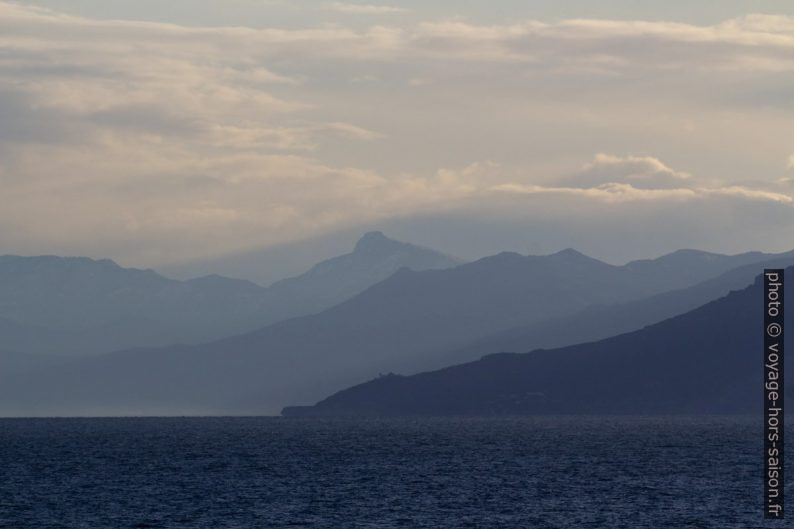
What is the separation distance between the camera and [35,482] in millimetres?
195500

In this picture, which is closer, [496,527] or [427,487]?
[496,527]

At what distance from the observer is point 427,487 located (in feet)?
605

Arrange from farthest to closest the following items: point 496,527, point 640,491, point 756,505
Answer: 1. point 640,491
2. point 756,505
3. point 496,527

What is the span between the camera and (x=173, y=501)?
550 feet

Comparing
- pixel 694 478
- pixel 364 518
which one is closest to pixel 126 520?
pixel 364 518

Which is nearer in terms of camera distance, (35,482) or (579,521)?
(579,521)

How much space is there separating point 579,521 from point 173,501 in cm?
5006

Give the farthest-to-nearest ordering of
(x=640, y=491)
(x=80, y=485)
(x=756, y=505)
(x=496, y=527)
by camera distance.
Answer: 1. (x=80, y=485)
2. (x=640, y=491)
3. (x=756, y=505)
4. (x=496, y=527)

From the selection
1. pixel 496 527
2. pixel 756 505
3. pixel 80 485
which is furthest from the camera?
pixel 80 485

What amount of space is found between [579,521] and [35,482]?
84.6 metres

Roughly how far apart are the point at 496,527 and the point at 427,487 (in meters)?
43.5

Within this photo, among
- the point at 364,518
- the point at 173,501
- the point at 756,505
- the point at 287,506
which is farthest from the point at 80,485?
the point at 756,505

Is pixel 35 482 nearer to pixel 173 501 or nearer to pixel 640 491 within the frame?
pixel 173 501

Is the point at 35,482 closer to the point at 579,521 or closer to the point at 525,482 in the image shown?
the point at 525,482
